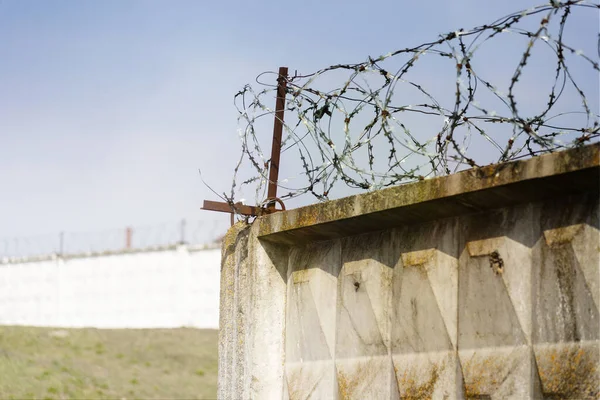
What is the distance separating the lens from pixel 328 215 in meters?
5.66

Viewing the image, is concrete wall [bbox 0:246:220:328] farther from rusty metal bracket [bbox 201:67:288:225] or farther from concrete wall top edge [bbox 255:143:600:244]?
concrete wall top edge [bbox 255:143:600:244]

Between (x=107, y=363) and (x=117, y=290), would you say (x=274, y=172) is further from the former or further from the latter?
(x=117, y=290)

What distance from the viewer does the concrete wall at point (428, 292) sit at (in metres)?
4.41

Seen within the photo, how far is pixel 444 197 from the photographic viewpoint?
490 cm

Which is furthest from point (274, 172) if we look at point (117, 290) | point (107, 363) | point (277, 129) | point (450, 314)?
point (117, 290)

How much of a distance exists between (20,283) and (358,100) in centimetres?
2878

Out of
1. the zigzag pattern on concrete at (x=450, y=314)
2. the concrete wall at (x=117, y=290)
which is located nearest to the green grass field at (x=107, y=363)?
the concrete wall at (x=117, y=290)

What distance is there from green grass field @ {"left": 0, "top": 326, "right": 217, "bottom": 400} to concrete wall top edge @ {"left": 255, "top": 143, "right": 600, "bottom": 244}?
1697 cm

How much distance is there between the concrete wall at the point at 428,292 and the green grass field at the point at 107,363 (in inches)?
652

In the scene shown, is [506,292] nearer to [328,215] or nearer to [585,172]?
[585,172]

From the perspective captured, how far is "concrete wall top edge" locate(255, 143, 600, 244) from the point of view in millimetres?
4363

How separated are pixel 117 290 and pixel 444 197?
88.4 ft

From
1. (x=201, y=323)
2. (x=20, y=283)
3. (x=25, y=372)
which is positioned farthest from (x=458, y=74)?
(x=20, y=283)

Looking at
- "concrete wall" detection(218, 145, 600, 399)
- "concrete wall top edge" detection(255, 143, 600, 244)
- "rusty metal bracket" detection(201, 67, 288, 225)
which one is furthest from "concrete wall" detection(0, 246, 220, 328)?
"concrete wall top edge" detection(255, 143, 600, 244)
